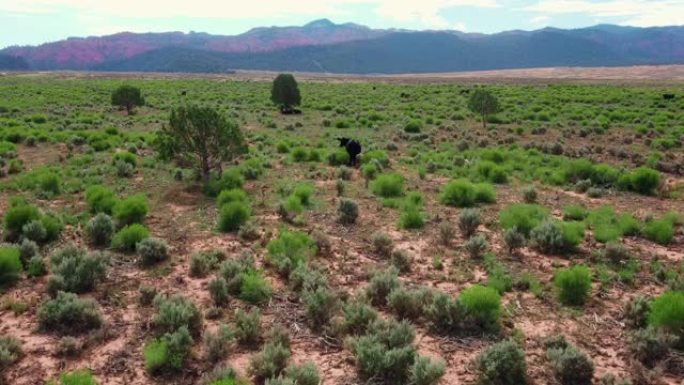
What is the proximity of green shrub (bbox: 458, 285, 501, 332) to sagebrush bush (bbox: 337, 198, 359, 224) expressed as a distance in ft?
16.7

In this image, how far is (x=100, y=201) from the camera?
12.8m

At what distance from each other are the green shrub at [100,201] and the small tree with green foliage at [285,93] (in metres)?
26.0

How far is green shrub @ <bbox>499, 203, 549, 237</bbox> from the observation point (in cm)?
1162

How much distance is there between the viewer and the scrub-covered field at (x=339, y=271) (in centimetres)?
658

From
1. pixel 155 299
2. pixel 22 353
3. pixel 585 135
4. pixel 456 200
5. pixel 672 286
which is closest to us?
pixel 22 353

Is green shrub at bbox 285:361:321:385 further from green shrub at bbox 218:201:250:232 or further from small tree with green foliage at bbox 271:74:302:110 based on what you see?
small tree with green foliage at bbox 271:74:302:110

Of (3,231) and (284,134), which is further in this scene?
(284,134)

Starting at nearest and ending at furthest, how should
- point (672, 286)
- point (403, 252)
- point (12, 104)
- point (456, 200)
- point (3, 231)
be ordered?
point (672, 286) < point (403, 252) < point (3, 231) < point (456, 200) < point (12, 104)

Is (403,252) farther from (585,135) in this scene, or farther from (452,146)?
(585,135)

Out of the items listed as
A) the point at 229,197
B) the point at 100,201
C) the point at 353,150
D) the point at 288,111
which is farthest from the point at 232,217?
the point at 288,111

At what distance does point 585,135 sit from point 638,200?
13.2 metres

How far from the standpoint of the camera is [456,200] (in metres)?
14.2

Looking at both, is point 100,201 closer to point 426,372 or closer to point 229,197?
point 229,197


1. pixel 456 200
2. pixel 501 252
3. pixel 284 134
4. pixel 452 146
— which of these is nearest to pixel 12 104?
pixel 284 134
